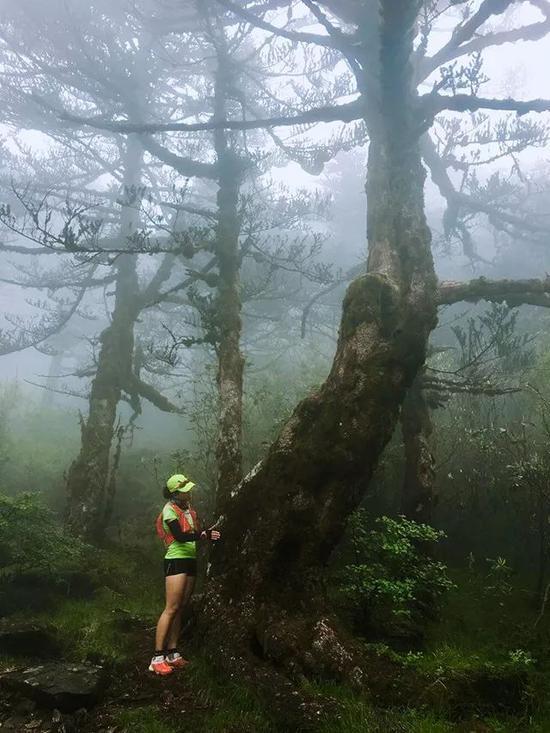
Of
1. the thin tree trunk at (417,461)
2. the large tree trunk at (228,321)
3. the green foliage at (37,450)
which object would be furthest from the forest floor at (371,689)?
the green foliage at (37,450)

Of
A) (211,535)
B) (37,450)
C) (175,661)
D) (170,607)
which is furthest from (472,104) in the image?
(37,450)

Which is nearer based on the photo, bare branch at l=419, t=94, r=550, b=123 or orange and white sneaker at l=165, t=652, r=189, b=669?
orange and white sneaker at l=165, t=652, r=189, b=669

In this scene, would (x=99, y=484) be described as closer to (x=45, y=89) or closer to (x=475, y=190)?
(x=45, y=89)

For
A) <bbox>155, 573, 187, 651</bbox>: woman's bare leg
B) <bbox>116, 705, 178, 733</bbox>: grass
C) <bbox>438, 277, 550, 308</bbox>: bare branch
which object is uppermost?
<bbox>438, 277, 550, 308</bbox>: bare branch

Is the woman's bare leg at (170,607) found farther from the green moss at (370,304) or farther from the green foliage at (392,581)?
the green moss at (370,304)

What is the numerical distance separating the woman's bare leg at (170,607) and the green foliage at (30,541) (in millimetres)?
2188

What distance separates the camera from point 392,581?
5508 millimetres

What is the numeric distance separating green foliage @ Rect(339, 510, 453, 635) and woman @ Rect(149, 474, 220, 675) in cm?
174

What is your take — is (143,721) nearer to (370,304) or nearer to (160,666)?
(160,666)

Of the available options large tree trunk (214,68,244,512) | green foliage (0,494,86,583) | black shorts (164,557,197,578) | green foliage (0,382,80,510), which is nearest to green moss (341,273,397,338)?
large tree trunk (214,68,244,512)

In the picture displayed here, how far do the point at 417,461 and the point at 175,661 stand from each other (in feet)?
14.9

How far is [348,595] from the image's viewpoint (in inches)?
223

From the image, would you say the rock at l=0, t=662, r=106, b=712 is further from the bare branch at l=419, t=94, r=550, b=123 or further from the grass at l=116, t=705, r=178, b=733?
the bare branch at l=419, t=94, r=550, b=123

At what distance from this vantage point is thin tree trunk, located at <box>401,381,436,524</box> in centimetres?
752
